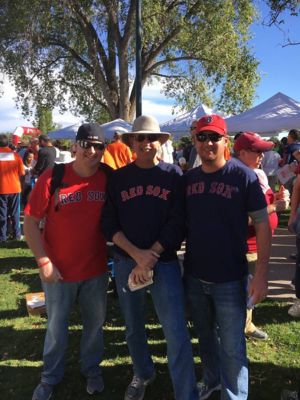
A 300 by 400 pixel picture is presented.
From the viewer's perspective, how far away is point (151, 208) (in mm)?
2695

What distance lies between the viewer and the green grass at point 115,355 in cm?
328

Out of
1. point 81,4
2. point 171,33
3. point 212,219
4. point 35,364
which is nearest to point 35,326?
point 35,364

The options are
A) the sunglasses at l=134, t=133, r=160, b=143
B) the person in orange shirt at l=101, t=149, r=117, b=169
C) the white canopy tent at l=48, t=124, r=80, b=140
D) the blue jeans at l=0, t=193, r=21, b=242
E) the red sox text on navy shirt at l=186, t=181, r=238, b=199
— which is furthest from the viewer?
the white canopy tent at l=48, t=124, r=80, b=140

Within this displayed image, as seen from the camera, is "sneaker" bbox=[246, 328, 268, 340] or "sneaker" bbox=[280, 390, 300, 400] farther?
"sneaker" bbox=[246, 328, 268, 340]

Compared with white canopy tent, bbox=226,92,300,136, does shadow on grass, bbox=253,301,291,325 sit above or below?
below

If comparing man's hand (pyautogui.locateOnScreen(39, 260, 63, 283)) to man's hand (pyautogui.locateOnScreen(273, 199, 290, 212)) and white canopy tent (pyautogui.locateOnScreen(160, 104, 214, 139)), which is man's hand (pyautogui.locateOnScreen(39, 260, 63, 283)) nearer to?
man's hand (pyautogui.locateOnScreen(273, 199, 290, 212))

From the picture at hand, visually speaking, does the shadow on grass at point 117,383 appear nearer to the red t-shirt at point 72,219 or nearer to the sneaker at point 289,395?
the sneaker at point 289,395

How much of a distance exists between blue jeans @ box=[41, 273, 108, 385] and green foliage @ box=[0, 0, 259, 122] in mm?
13543

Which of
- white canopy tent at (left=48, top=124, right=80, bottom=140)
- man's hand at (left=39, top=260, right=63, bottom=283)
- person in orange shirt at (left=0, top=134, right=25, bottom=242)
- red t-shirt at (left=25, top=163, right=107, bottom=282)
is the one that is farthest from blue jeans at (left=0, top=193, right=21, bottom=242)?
white canopy tent at (left=48, top=124, right=80, bottom=140)

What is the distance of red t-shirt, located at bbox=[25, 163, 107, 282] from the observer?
2.88 m

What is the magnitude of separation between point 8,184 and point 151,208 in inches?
239

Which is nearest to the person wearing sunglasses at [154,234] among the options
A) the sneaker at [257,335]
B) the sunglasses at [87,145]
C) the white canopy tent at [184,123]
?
the sunglasses at [87,145]

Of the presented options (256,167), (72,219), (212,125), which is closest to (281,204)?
(256,167)

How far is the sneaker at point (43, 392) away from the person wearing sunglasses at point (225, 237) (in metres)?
1.28
